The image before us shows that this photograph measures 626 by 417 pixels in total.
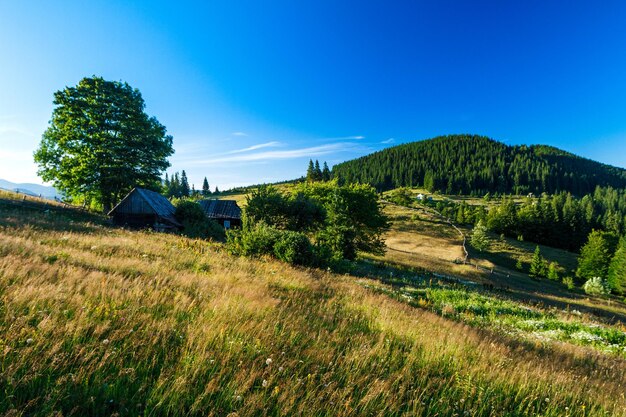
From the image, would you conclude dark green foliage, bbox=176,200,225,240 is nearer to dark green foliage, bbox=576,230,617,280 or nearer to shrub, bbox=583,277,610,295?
shrub, bbox=583,277,610,295

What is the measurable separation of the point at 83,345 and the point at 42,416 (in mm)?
917

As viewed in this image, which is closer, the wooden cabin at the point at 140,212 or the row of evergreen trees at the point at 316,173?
the wooden cabin at the point at 140,212

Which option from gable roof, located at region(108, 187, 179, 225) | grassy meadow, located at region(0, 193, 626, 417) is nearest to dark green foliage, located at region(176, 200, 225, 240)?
gable roof, located at region(108, 187, 179, 225)

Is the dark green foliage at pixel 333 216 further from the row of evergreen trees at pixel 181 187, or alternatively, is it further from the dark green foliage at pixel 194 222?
the row of evergreen trees at pixel 181 187

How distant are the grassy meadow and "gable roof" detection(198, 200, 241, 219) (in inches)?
1575

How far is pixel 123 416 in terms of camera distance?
216 centimetres

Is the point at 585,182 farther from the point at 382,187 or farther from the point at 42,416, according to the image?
the point at 42,416

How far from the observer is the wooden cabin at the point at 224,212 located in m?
44.8

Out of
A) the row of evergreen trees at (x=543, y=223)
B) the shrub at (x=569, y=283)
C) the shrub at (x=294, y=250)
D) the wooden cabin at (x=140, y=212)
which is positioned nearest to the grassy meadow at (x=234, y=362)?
the shrub at (x=294, y=250)

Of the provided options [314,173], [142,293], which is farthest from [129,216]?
[314,173]

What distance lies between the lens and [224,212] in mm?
45312

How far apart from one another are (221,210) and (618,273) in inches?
2933

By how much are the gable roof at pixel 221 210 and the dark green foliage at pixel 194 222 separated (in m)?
11.2

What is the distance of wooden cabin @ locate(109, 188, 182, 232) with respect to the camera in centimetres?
2602
